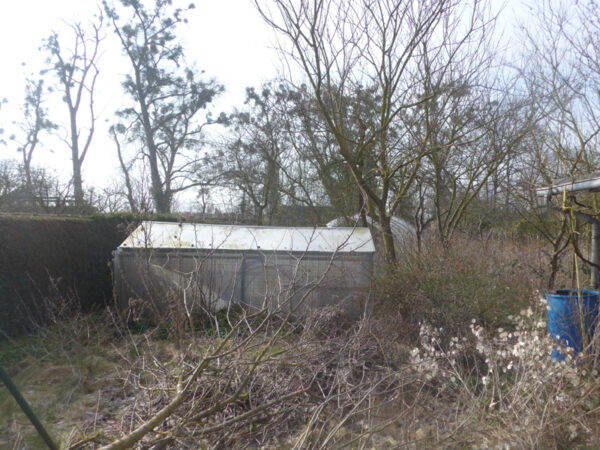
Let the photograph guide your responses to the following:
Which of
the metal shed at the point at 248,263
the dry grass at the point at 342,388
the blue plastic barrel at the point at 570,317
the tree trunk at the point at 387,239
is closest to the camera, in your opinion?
the dry grass at the point at 342,388

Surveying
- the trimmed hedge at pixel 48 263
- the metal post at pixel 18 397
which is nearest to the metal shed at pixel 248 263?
the trimmed hedge at pixel 48 263

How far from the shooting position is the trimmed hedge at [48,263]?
7.65 metres

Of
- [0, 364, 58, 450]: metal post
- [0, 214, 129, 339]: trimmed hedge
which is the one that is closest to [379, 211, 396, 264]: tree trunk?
[0, 214, 129, 339]: trimmed hedge

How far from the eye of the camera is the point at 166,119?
70.1ft

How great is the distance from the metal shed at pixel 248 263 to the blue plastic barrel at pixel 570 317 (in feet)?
9.80

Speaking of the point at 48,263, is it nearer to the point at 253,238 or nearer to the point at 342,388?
the point at 253,238

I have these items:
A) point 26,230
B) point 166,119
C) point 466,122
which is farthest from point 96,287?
point 166,119

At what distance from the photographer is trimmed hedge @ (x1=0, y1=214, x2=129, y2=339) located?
25.1 ft

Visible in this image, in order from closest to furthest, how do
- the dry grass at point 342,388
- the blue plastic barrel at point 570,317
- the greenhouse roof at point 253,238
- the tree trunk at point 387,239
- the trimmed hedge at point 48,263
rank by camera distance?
the dry grass at point 342,388
the blue plastic barrel at point 570,317
the trimmed hedge at point 48,263
the tree trunk at point 387,239
the greenhouse roof at point 253,238

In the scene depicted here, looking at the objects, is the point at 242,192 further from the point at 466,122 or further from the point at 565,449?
the point at 565,449

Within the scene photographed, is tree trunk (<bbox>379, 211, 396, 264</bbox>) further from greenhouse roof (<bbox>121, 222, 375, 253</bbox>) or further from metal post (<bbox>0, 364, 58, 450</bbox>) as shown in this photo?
metal post (<bbox>0, 364, 58, 450</bbox>)

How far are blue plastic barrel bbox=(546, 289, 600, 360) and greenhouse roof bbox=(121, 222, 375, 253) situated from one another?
11.7ft

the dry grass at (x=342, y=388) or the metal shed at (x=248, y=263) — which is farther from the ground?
the metal shed at (x=248, y=263)

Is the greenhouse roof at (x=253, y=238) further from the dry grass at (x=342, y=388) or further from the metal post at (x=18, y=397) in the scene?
the metal post at (x=18, y=397)
